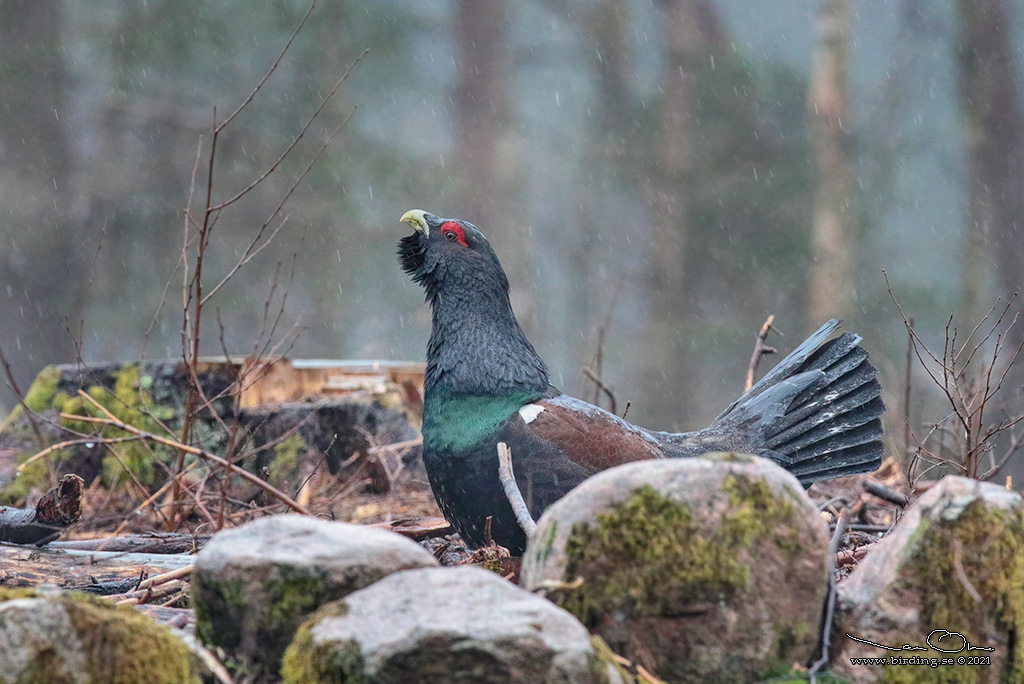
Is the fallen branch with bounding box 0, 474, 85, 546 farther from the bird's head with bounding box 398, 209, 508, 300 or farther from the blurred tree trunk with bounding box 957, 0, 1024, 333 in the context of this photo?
the blurred tree trunk with bounding box 957, 0, 1024, 333

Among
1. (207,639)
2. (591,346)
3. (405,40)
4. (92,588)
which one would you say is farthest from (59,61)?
(207,639)

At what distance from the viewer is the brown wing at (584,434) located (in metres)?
3.46

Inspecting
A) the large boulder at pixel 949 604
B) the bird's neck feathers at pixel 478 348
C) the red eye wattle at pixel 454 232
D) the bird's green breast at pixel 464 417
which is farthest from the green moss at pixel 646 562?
the red eye wattle at pixel 454 232

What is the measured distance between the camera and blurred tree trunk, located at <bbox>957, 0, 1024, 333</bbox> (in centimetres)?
1205

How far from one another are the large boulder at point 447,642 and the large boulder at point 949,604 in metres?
0.63

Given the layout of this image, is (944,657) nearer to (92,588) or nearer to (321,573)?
(321,573)

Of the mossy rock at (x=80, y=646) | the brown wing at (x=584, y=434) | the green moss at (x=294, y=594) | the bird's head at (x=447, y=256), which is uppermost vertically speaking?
the bird's head at (x=447, y=256)

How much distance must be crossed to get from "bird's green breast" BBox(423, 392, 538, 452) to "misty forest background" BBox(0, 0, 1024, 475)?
9.58 m

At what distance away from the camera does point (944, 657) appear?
1.98 metres

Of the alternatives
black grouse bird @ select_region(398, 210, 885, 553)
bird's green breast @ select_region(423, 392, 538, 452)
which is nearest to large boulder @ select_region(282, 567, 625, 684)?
black grouse bird @ select_region(398, 210, 885, 553)

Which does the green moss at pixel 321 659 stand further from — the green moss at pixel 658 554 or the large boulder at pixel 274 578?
the green moss at pixel 658 554

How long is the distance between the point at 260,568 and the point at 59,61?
1540 centimetres

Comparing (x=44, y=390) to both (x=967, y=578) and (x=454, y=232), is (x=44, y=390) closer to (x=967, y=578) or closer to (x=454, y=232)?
(x=454, y=232)

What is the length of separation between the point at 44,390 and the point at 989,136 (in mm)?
11660
